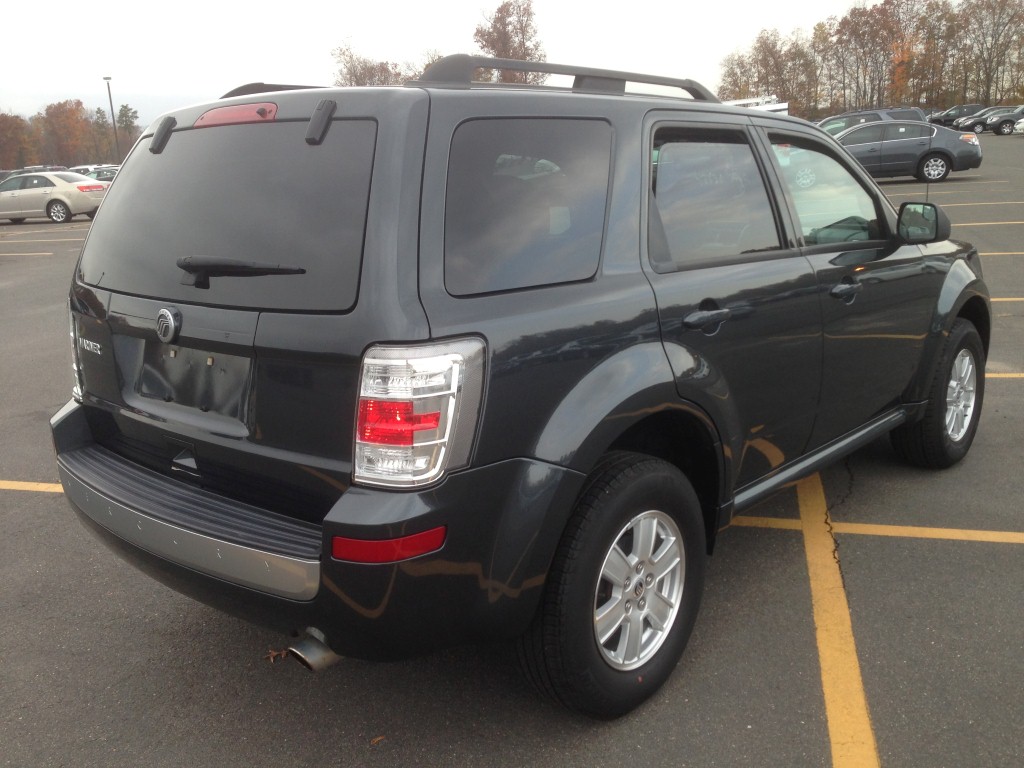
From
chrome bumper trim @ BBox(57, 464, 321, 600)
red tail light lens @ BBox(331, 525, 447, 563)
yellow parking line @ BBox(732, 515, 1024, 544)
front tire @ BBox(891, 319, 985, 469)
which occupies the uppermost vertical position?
red tail light lens @ BBox(331, 525, 447, 563)

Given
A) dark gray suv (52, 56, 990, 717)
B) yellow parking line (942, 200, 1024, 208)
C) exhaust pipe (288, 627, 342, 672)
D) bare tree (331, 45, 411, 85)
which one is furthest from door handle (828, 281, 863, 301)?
bare tree (331, 45, 411, 85)

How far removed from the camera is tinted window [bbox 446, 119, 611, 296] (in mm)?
2289

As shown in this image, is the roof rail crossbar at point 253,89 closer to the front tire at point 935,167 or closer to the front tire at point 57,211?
the front tire at point 935,167

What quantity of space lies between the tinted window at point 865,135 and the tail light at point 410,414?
75.7 feet

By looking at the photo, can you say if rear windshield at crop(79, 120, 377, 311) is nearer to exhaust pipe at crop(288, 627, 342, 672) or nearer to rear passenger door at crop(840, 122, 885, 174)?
exhaust pipe at crop(288, 627, 342, 672)

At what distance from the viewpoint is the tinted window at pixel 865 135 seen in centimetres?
2256

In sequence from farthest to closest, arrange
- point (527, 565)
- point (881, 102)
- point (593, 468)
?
point (881, 102)
point (593, 468)
point (527, 565)

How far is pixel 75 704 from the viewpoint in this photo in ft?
9.48

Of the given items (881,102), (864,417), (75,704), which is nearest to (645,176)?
(864,417)

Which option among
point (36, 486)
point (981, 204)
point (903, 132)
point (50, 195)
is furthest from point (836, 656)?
point (50, 195)

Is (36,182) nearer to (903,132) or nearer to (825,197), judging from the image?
(903,132)

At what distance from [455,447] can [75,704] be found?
1724 mm

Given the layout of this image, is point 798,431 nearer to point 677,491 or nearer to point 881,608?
point 881,608

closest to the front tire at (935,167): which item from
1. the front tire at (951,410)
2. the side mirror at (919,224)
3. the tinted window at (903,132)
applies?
the tinted window at (903,132)
